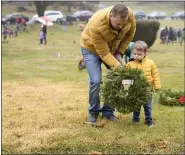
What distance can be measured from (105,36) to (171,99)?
9.01 feet

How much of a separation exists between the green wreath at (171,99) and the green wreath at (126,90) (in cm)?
225

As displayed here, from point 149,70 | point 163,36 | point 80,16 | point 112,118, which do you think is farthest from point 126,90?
point 80,16

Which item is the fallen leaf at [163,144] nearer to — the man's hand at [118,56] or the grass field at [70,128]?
the grass field at [70,128]

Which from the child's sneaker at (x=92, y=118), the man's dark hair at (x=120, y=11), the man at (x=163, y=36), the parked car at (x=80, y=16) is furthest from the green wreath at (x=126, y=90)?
the parked car at (x=80, y=16)

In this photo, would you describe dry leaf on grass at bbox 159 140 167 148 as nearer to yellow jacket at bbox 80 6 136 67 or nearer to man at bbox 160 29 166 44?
yellow jacket at bbox 80 6 136 67

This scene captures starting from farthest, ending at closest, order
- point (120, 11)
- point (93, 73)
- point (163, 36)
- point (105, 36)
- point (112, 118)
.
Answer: point (163, 36)
point (112, 118)
point (93, 73)
point (105, 36)
point (120, 11)

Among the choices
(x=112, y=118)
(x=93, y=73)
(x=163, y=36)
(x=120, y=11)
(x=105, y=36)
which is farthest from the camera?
(x=163, y=36)

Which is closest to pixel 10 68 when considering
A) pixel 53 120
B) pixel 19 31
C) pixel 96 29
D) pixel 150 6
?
pixel 53 120

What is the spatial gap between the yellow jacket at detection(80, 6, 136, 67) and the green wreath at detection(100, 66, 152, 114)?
8.8 inches

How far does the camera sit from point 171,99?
25.0 ft

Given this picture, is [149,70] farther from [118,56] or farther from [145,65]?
[118,56]

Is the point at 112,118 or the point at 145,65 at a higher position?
the point at 145,65

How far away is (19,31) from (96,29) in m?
36.7

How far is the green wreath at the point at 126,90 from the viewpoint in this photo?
5.40 m
